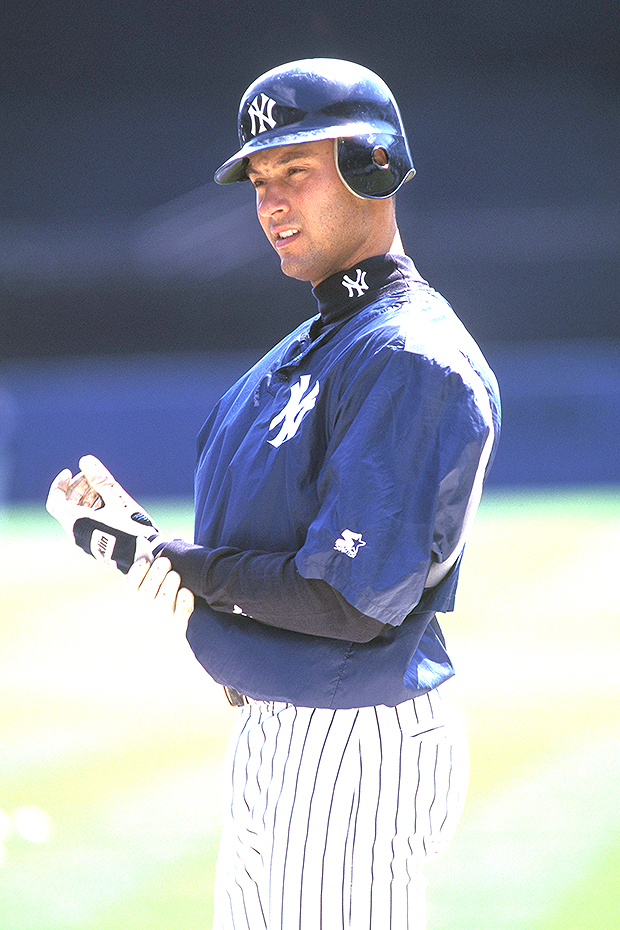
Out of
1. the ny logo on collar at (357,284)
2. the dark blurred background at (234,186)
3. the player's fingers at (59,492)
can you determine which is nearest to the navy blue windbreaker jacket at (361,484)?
the ny logo on collar at (357,284)

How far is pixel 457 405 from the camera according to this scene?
1.46 m

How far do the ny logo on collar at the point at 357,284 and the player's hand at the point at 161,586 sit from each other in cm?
51

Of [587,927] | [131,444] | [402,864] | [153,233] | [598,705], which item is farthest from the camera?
[153,233]

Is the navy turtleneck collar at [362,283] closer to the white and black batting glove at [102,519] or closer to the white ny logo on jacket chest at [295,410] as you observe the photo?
the white ny logo on jacket chest at [295,410]

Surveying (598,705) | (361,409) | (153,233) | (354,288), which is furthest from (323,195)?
(153,233)

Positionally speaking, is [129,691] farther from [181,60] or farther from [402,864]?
[181,60]

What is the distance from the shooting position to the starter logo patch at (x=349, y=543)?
4.68 feet

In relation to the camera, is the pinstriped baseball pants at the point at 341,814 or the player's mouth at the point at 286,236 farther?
the player's mouth at the point at 286,236

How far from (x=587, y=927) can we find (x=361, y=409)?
5.47 ft

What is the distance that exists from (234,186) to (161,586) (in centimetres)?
1316

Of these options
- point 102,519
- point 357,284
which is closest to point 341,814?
point 102,519

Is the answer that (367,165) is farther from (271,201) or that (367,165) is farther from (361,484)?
(361,484)

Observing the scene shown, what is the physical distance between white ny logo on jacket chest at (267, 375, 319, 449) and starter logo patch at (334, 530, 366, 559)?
215 mm

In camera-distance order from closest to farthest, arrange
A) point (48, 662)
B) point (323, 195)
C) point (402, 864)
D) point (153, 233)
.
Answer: point (402, 864) < point (323, 195) < point (48, 662) < point (153, 233)
